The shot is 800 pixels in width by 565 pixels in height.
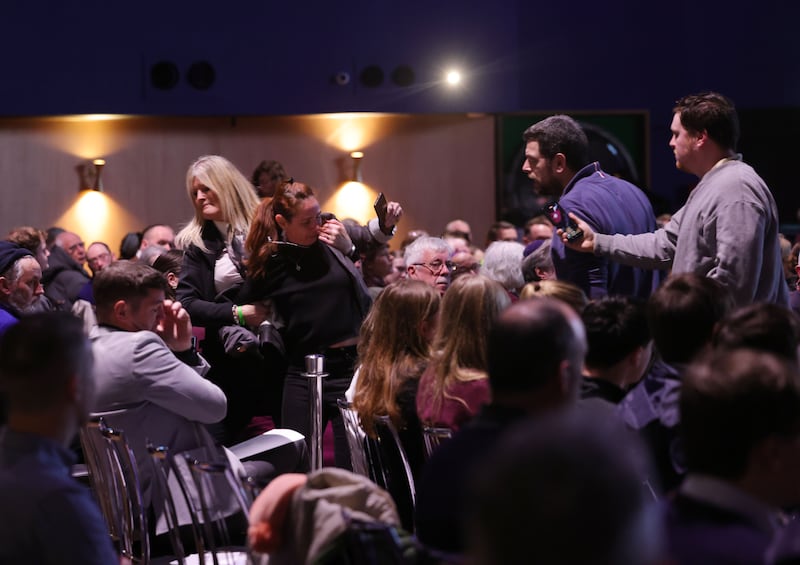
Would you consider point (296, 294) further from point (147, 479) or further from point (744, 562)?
point (744, 562)

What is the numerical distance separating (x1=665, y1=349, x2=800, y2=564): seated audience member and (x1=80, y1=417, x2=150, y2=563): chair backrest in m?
1.97

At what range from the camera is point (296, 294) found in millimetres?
4641

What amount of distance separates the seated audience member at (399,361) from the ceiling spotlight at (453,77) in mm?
7931

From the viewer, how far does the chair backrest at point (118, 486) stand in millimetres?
3332

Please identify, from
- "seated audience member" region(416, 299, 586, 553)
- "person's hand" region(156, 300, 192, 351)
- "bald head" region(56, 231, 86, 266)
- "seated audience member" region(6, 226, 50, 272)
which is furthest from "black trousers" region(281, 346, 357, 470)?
"bald head" region(56, 231, 86, 266)

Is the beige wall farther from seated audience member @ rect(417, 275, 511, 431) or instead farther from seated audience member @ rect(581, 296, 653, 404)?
seated audience member @ rect(581, 296, 653, 404)

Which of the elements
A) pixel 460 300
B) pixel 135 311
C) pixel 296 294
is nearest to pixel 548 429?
pixel 460 300

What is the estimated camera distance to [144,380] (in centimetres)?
345

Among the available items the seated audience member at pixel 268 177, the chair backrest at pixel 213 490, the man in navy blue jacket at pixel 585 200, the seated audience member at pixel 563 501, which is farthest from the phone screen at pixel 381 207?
the seated audience member at pixel 563 501

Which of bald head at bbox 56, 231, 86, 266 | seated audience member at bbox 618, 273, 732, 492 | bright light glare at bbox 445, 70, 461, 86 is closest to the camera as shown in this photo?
seated audience member at bbox 618, 273, 732, 492

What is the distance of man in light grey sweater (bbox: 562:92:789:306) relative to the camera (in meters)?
3.53

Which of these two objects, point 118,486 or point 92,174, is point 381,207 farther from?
point 92,174

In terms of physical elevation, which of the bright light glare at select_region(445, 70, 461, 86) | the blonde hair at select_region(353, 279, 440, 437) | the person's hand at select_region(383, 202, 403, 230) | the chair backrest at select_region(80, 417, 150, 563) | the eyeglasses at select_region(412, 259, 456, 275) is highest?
the bright light glare at select_region(445, 70, 461, 86)

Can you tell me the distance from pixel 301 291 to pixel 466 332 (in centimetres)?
154
